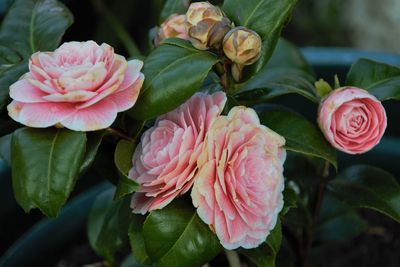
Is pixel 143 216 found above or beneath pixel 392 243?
above

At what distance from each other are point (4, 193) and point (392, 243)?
764 millimetres

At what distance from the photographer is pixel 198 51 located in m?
0.78

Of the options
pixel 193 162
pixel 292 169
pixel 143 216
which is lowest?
pixel 292 169

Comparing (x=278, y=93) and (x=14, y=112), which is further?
(x=278, y=93)

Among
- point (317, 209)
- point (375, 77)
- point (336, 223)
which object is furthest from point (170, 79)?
point (336, 223)

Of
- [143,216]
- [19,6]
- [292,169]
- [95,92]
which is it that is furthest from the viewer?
[292,169]

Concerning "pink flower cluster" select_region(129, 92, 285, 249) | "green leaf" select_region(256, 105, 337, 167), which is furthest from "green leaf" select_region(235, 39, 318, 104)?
"pink flower cluster" select_region(129, 92, 285, 249)

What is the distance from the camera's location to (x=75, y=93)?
70cm

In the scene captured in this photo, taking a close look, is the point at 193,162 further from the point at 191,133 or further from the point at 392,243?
the point at 392,243

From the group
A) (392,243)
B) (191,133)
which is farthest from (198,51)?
(392,243)

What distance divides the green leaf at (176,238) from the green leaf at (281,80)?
17 centimetres

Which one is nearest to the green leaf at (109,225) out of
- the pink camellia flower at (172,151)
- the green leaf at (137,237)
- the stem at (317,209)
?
the green leaf at (137,237)

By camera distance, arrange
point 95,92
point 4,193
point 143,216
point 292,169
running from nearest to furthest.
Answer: point 95,92, point 143,216, point 292,169, point 4,193

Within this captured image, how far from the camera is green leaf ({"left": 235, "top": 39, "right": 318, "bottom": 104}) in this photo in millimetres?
866
